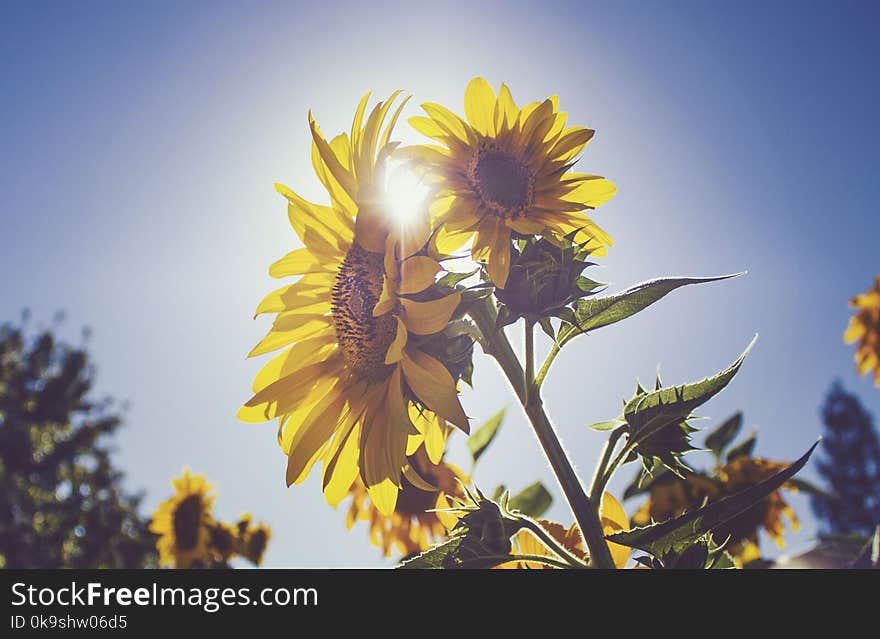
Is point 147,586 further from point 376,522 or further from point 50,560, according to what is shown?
point 50,560

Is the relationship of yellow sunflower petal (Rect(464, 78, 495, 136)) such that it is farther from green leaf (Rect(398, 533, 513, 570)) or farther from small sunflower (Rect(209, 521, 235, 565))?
small sunflower (Rect(209, 521, 235, 565))

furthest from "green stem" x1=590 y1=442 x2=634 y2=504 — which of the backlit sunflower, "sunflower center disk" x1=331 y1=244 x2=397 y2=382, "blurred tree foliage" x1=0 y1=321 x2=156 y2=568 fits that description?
"blurred tree foliage" x1=0 y1=321 x2=156 y2=568

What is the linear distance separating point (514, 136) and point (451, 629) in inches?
47.2

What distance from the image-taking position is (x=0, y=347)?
25.4 metres


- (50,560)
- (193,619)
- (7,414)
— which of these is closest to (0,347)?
(7,414)

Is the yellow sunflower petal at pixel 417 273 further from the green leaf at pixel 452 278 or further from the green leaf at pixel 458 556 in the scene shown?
the green leaf at pixel 458 556

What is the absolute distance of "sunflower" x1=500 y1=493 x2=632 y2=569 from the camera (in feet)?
4.21

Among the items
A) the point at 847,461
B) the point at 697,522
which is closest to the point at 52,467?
the point at 697,522

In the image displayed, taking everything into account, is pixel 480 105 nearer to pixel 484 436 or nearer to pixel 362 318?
pixel 362 318

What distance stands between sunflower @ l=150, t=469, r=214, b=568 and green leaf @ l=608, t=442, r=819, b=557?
426cm

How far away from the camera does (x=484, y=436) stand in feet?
6.72

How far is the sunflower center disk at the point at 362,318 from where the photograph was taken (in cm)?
125

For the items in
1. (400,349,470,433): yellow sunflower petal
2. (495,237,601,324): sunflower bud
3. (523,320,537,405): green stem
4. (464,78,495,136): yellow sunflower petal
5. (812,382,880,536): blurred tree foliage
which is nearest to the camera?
(400,349,470,433): yellow sunflower petal

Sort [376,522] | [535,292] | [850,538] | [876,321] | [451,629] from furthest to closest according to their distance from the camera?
1. [876,321]
2. [376,522]
3. [850,538]
4. [535,292]
5. [451,629]
